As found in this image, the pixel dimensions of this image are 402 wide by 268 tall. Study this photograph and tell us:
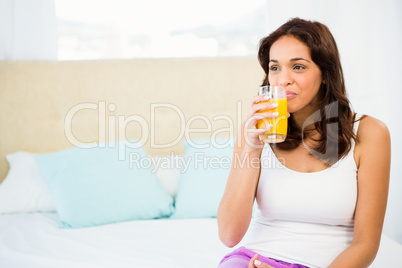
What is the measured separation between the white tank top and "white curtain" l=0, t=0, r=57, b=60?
232 cm

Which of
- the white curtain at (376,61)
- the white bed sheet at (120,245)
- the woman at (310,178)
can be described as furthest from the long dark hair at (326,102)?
the white curtain at (376,61)

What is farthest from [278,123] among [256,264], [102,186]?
[102,186]

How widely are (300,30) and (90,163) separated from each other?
155 centimetres

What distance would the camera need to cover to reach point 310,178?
54.2 inches

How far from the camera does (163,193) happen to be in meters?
2.53

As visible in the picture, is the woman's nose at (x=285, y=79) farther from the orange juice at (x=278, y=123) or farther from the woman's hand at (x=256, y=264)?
the woman's hand at (x=256, y=264)

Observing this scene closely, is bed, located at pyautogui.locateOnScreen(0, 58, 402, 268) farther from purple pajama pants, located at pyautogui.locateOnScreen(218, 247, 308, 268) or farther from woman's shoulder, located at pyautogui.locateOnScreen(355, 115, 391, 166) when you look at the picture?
woman's shoulder, located at pyautogui.locateOnScreen(355, 115, 391, 166)

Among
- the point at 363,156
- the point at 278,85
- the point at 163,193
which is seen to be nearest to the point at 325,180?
the point at 363,156

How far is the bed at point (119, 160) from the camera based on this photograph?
1946 millimetres

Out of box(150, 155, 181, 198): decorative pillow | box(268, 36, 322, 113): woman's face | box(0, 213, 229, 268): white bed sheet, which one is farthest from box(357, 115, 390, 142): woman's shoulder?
box(150, 155, 181, 198): decorative pillow

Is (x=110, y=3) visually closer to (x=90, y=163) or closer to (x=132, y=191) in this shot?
(x=90, y=163)

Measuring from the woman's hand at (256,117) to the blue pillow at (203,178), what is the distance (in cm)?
109

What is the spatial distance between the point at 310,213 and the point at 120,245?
39.2 inches

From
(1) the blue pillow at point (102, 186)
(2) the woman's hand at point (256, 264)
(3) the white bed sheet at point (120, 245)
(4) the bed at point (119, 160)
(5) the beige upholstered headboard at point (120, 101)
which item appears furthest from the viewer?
(5) the beige upholstered headboard at point (120, 101)
